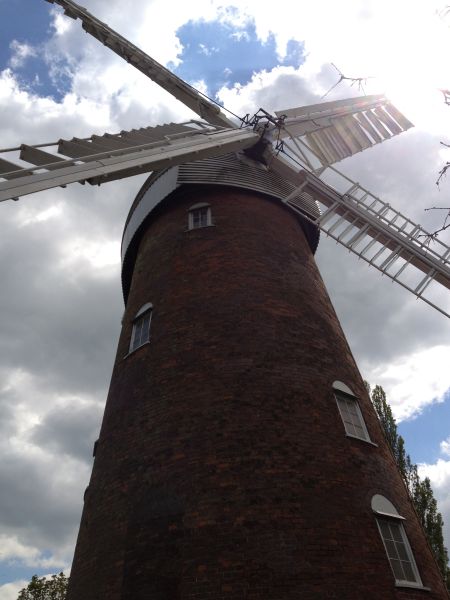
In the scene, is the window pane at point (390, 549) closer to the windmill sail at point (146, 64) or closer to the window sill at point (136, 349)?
the window sill at point (136, 349)

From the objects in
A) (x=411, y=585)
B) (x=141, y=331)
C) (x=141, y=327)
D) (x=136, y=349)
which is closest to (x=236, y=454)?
(x=411, y=585)

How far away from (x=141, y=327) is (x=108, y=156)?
4.86 metres

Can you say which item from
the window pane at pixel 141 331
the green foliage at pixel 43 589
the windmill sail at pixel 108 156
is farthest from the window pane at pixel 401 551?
the green foliage at pixel 43 589

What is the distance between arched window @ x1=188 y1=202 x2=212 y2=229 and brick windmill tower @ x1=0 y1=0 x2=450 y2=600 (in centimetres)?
5

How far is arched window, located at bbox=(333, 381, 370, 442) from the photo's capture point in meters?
9.45

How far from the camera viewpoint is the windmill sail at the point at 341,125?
16.5 meters

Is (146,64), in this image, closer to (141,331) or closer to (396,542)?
(141,331)

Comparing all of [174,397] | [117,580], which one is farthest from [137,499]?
[174,397]

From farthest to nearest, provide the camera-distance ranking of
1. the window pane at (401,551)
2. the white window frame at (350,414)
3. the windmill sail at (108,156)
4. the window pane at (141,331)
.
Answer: the window pane at (141,331)
the white window frame at (350,414)
the window pane at (401,551)
the windmill sail at (108,156)

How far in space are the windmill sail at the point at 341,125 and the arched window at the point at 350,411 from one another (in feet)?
27.0

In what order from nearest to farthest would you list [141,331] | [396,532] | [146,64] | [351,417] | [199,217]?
[396,532] → [351,417] → [141,331] → [199,217] → [146,64]

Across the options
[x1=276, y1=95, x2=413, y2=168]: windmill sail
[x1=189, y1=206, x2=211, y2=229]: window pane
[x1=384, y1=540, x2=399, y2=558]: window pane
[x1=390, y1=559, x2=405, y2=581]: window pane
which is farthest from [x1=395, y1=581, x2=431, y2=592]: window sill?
[x1=276, y1=95, x2=413, y2=168]: windmill sail

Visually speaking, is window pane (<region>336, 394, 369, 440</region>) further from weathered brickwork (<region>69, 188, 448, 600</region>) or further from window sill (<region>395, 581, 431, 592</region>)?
window sill (<region>395, 581, 431, 592</region>)

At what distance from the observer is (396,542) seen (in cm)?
820
